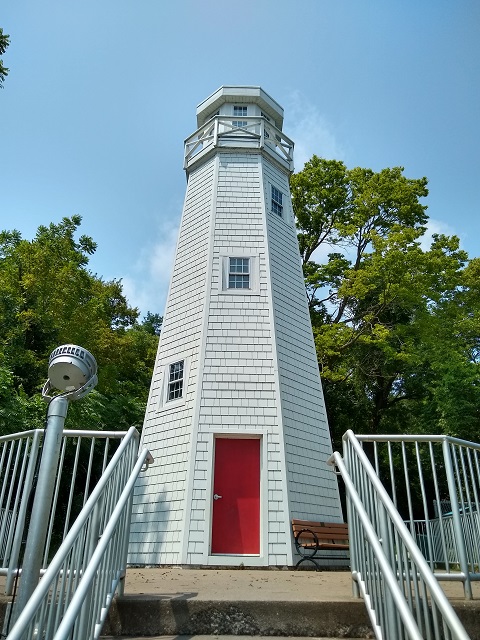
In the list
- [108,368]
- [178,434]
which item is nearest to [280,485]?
[178,434]

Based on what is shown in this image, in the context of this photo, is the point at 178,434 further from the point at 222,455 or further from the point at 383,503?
the point at 383,503

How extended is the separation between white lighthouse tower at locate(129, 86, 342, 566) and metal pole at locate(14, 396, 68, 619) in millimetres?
4981

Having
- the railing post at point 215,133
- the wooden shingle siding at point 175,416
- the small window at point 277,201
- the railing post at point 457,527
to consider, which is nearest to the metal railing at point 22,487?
the railing post at point 457,527

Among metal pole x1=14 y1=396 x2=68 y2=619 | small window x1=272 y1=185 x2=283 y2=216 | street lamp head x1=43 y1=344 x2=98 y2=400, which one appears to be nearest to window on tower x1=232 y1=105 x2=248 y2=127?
small window x1=272 y1=185 x2=283 y2=216

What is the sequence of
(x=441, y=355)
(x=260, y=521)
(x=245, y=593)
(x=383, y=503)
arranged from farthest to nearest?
(x=441, y=355) → (x=260, y=521) → (x=245, y=593) → (x=383, y=503)

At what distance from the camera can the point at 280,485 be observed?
26.4 ft

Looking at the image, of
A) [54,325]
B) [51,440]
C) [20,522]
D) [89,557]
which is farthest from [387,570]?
[54,325]

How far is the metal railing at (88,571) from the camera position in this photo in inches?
83.5

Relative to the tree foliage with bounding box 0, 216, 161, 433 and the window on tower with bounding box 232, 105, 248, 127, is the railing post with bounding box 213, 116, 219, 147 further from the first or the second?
the tree foliage with bounding box 0, 216, 161, 433

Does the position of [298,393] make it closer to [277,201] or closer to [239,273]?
[239,273]

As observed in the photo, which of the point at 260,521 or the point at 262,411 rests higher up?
the point at 262,411

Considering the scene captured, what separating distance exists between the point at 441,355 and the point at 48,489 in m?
15.2

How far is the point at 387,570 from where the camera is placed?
2453 mm

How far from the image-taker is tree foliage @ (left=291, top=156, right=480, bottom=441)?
15766mm
